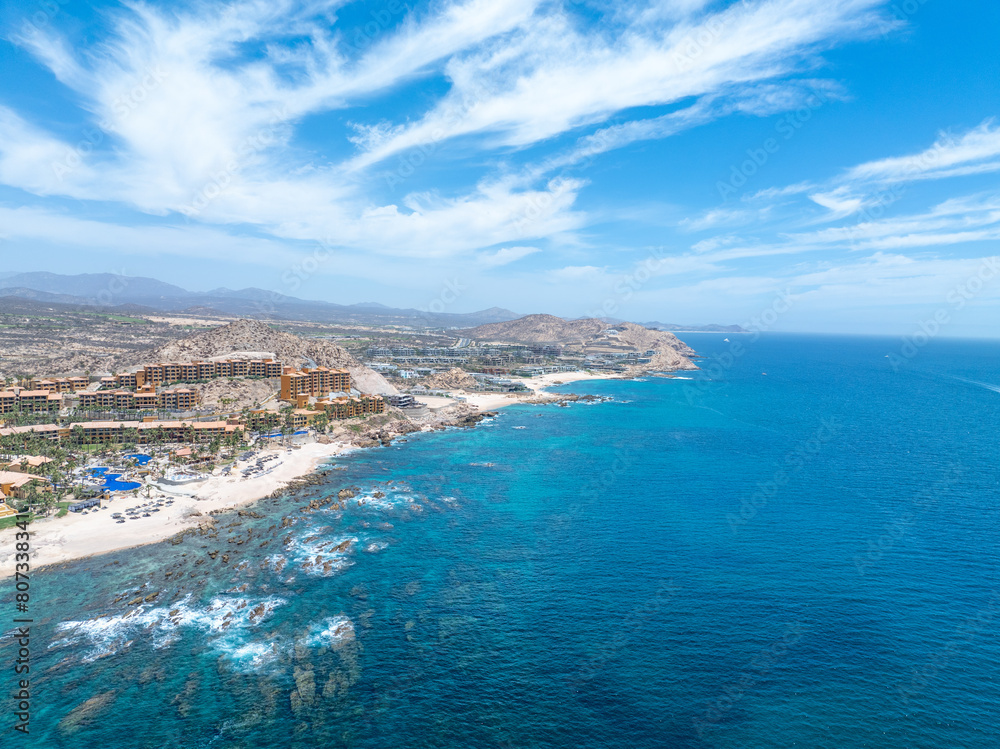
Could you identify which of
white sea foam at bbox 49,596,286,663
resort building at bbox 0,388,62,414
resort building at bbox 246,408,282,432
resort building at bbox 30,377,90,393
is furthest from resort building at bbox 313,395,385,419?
white sea foam at bbox 49,596,286,663

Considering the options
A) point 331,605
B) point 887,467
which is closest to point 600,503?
point 331,605

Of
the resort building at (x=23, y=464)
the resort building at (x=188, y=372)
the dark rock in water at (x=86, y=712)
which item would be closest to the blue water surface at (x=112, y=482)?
the resort building at (x=23, y=464)

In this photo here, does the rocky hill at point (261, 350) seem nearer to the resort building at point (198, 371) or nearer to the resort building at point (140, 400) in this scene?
the resort building at point (198, 371)

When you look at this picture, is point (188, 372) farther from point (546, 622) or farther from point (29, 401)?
point (546, 622)

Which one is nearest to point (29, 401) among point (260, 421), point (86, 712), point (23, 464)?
point (23, 464)

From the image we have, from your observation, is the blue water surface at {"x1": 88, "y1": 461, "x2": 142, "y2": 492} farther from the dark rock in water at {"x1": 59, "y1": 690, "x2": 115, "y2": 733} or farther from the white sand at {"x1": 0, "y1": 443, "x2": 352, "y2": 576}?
the dark rock in water at {"x1": 59, "y1": 690, "x2": 115, "y2": 733}
